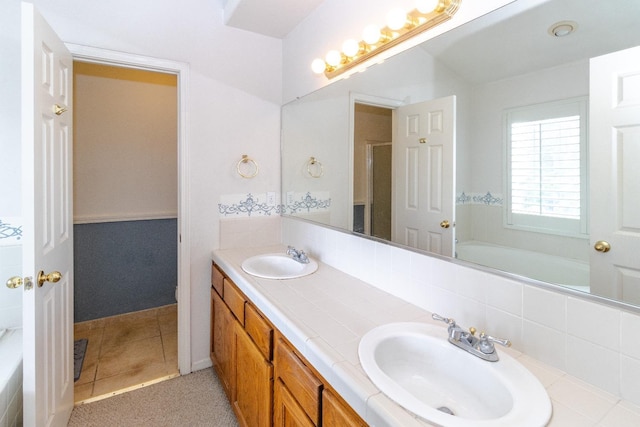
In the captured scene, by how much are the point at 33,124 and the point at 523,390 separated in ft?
5.73

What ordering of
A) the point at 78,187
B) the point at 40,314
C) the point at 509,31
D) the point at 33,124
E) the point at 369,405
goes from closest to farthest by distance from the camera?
the point at 369,405 < the point at 509,31 < the point at 33,124 < the point at 40,314 < the point at 78,187

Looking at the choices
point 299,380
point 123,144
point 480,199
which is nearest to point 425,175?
point 480,199

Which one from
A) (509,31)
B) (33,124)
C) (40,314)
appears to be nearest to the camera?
(509,31)

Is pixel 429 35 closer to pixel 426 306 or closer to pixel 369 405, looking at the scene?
pixel 426 306

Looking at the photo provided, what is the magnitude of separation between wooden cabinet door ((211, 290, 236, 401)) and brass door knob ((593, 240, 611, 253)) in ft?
4.87

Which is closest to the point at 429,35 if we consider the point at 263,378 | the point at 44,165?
the point at 263,378

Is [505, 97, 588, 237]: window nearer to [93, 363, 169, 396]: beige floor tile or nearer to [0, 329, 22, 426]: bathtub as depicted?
[0, 329, 22, 426]: bathtub

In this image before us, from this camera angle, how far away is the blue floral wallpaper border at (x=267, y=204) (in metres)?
2.07

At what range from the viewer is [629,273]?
2.51 ft

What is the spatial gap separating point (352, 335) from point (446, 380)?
30 cm

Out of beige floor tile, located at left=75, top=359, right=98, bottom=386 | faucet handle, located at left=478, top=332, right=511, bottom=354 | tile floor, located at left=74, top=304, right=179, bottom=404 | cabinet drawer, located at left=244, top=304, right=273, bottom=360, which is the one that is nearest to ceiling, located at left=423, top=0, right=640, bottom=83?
faucet handle, located at left=478, top=332, right=511, bottom=354

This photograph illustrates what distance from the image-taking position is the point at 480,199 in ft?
3.54

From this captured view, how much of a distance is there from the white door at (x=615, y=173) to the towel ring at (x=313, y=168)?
1.44m

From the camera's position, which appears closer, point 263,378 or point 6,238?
point 263,378
